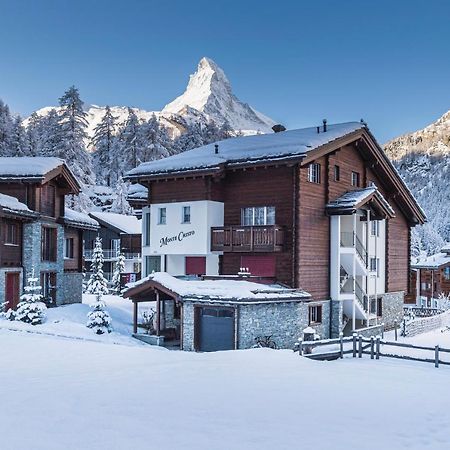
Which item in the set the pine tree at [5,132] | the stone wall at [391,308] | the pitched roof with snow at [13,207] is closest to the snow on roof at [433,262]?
the stone wall at [391,308]

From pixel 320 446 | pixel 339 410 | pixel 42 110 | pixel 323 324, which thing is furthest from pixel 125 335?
pixel 42 110

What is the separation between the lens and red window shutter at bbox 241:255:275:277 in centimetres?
2795

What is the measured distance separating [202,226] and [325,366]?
43.8ft

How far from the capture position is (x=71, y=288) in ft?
119

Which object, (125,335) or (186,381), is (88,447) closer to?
(186,381)

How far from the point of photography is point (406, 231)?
129ft

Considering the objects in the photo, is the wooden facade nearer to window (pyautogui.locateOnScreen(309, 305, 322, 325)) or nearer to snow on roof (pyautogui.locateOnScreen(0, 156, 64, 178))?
window (pyautogui.locateOnScreen(309, 305, 322, 325))

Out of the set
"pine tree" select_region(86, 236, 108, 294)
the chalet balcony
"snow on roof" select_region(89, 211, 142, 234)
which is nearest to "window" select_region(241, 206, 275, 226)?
the chalet balcony

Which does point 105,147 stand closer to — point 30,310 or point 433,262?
point 433,262

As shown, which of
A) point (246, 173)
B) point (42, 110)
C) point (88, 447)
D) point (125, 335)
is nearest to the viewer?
point (88, 447)

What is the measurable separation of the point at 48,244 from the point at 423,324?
23.4m

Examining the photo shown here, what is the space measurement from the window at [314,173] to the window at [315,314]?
6.35 meters

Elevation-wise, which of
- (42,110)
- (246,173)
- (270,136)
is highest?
(42,110)

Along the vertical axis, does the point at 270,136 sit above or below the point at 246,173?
above
